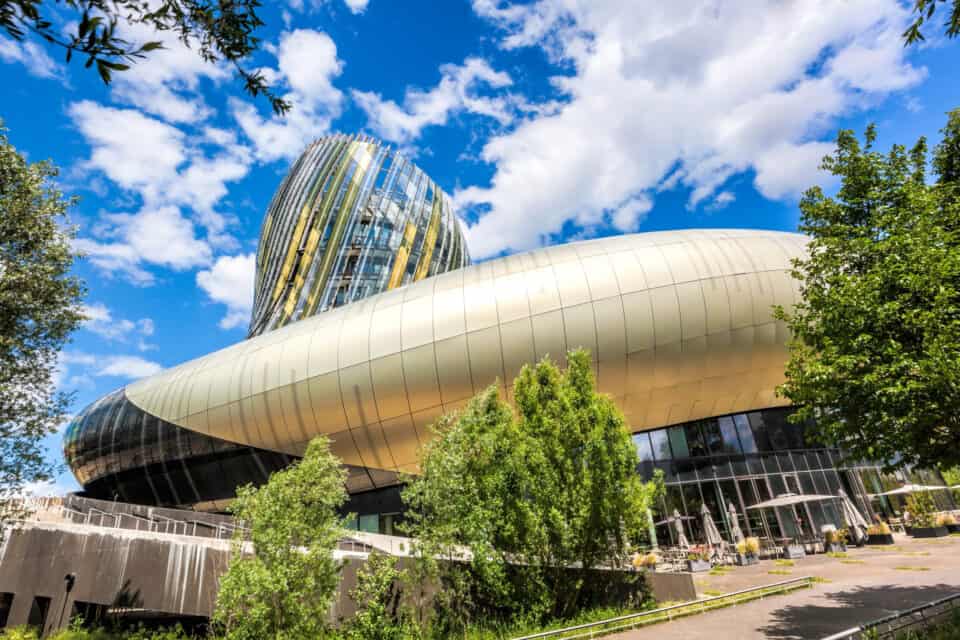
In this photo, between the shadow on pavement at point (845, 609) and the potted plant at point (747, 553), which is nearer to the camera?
the shadow on pavement at point (845, 609)

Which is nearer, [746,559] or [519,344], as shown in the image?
[746,559]

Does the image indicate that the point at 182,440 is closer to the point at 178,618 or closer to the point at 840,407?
the point at 178,618

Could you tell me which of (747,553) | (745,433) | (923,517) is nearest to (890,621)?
(747,553)

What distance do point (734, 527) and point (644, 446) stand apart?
18.7 feet

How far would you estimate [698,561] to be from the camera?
20312mm

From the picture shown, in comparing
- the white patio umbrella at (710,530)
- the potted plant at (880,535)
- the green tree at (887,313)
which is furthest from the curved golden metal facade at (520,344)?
the green tree at (887,313)

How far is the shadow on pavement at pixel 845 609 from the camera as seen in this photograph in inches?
389

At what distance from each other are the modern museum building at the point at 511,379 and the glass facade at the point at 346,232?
19.1m

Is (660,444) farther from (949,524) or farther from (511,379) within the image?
(949,524)

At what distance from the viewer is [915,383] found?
8.11 meters

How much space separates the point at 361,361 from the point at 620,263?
45.3 ft

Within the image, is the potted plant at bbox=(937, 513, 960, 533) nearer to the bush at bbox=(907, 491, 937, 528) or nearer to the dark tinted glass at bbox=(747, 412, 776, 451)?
the bush at bbox=(907, 491, 937, 528)

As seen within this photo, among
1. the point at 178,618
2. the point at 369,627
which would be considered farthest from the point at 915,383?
the point at 178,618

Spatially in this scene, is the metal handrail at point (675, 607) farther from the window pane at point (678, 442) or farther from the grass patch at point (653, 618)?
the window pane at point (678, 442)
